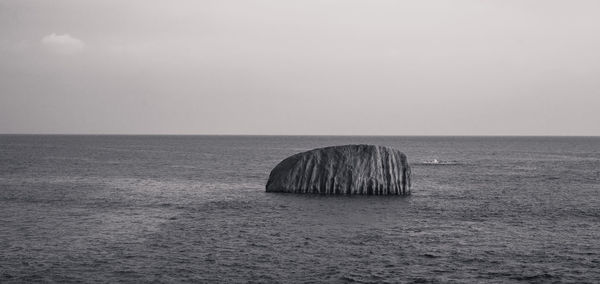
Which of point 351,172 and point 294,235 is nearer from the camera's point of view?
point 294,235

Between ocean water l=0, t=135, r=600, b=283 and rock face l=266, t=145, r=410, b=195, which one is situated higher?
rock face l=266, t=145, r=410, b=195

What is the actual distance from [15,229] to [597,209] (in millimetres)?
51950

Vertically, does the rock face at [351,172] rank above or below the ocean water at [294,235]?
above

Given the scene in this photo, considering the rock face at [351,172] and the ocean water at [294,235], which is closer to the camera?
the ocean water at [294,235]

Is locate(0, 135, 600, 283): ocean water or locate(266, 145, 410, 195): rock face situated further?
locate(266, 145, 410, 195): rock face

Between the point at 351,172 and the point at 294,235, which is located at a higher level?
the point at 351,172

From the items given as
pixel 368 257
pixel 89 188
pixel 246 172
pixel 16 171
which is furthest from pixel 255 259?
pixel 16 171

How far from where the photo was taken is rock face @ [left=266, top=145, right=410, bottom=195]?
6316 centimetres

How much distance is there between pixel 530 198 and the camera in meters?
65.7

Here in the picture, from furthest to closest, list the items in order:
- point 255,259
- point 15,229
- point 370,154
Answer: point 370,154 < point 15,229 < point 255,259

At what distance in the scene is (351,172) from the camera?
210ft

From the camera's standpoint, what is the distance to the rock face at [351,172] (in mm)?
63156

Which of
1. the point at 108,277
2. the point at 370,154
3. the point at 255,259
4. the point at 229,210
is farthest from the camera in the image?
the point at 370,154

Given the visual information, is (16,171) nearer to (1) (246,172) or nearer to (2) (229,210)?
(1) (246,172)
